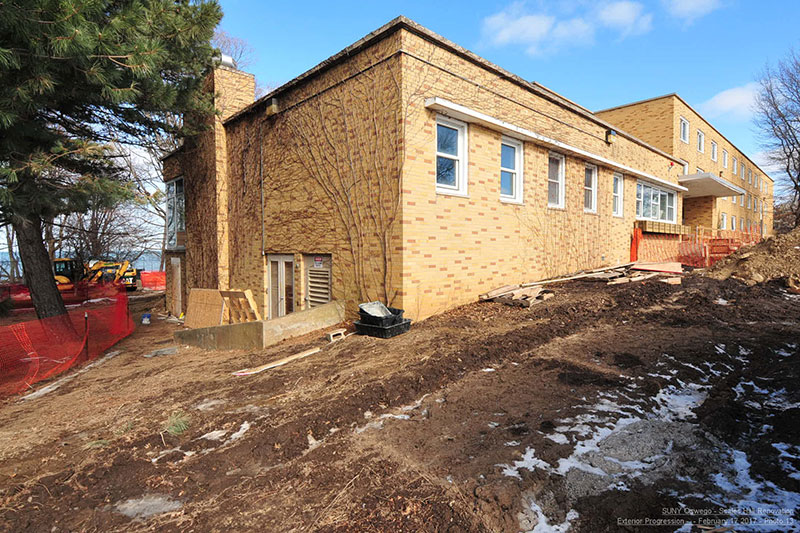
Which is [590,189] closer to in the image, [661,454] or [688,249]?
[688,249]

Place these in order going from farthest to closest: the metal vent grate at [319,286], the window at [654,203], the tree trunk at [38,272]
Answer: the window at [654,203], the tree trunk at [38,272], the metal vent grate at [319,286]

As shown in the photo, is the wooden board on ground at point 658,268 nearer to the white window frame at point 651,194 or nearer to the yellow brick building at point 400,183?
the yellow brick building at point 400,183

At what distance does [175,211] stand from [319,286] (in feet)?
32.6

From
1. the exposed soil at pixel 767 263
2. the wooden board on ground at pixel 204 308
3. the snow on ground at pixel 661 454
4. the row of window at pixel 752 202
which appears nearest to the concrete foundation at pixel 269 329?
the wooden board on ground at pixel 204 308

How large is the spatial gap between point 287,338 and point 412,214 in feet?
11.9

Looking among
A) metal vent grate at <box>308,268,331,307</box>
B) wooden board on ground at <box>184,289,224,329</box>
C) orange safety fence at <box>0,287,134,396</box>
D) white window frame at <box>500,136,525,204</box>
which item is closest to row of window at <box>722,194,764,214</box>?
white window frame at <box>500,136,525,204</box>

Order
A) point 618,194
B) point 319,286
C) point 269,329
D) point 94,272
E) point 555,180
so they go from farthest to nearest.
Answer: point 94,272 → point 618,194 → point 555,180 → point 319,286 → point 269,329

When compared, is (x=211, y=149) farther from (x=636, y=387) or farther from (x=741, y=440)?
(x=741, y=440)

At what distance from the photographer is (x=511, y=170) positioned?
9672 mm

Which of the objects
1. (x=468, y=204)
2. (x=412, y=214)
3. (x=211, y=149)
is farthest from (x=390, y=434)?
(x=211, y=149)

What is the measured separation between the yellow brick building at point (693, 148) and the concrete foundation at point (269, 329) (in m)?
20.5

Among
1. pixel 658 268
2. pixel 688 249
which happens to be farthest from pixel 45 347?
pixel 688 249

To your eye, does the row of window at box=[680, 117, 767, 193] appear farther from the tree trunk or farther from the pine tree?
the tree trunk

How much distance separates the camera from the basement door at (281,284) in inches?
417
